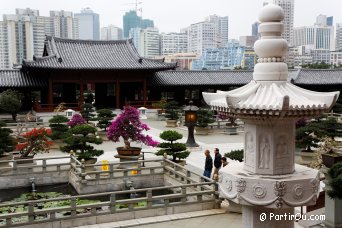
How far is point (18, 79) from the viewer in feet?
121

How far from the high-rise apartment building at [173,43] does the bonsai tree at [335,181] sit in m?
171

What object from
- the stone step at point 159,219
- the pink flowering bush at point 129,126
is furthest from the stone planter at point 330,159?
the pink flowering bush at point 129,126

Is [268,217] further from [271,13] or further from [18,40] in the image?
[18,40]

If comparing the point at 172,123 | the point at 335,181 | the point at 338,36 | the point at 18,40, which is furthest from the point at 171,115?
the point at 338,36

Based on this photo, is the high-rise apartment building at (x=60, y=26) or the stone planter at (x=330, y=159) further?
the high-rise apartment building at (x=60, y=26)

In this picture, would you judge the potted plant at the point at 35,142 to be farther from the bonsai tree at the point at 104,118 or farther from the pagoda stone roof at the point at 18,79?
the pagoda stone roof at the point at 18,79

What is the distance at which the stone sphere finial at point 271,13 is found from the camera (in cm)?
574

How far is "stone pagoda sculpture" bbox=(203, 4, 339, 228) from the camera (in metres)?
5.57

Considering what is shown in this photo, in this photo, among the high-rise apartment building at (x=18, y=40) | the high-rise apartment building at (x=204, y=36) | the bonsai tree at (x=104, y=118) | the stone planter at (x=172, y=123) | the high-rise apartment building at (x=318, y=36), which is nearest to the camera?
the bonsai tree at (x=104, y=118)

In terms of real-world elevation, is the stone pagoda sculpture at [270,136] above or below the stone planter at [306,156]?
above

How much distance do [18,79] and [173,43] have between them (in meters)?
156

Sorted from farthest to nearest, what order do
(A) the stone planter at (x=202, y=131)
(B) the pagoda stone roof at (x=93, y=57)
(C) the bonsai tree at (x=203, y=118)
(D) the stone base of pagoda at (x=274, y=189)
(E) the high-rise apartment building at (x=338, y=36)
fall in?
(E) the high-rise apartment building at (x=338, y=36), (B) the pagoda stone roof at (x=93, y=57), (A) the stone planter at (x=202, y=131), (C) the bonsai tree at (x=203, y=118), (D) the stone base of pagoda at (x=274, y=189)

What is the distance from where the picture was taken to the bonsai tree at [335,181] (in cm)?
850

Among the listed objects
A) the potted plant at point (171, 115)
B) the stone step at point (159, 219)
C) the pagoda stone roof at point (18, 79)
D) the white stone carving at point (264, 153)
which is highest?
the pagoda stone roof at point (18, 79)
